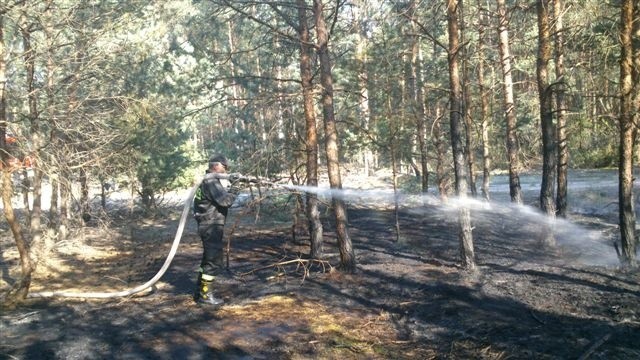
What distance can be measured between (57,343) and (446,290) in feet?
19.6

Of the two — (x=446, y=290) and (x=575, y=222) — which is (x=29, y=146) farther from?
(x=575, y=222)

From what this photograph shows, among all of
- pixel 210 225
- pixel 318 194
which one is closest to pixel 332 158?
pixel 318 194

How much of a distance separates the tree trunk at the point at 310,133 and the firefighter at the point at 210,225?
2920 mm

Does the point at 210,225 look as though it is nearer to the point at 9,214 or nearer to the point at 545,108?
the point at 9,214

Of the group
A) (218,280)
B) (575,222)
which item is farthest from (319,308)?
(575,222)

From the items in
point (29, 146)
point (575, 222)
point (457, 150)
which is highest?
point (29, 146)

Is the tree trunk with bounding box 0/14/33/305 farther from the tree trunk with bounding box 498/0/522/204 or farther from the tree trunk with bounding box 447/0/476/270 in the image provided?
the tree trunk with bounding box 498/0/522/204

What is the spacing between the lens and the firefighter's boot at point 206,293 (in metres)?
8.28

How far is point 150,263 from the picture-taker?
13.5m

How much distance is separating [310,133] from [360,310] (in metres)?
4.24

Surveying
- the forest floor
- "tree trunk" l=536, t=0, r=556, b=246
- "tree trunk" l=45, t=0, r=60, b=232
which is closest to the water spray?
the forest floor

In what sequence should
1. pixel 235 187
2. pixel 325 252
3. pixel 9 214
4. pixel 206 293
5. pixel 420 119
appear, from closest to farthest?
pixel 206 293, pixel 9 214, pixel 235 187, pixel 325 252, pixel 420 119

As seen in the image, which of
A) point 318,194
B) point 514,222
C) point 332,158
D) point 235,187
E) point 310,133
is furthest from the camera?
point 514,222

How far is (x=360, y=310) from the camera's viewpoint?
25.8 ft
